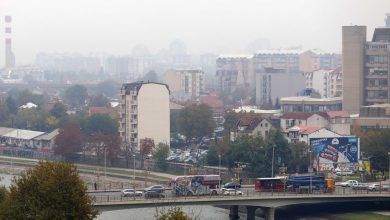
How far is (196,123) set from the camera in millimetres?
32812

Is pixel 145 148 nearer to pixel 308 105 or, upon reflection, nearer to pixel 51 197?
pixel 308 105

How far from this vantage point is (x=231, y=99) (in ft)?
172

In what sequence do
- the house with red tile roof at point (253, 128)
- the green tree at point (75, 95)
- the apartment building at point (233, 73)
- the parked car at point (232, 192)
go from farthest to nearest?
1. the apartment building at point (233, 73)
2. the green tree at point (75, 95)
3. the house with red tile roof at point (253, 128)
4. the parked car at point (232, 192)

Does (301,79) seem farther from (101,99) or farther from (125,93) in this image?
(125,93)

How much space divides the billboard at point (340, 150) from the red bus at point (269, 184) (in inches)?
186

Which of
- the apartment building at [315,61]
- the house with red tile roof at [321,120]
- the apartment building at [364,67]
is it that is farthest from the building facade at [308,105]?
the apartment building at [315,61]

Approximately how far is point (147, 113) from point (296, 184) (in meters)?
9.98

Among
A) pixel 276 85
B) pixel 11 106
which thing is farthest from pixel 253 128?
pixel 276 85

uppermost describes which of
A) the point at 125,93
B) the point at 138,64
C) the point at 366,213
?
the point at 138,64

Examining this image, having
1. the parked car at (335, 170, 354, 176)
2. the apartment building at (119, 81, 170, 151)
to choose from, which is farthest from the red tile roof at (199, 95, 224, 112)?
the parked car at (335, 170, 354, 176)

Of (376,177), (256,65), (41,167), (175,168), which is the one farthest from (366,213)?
(256,65)

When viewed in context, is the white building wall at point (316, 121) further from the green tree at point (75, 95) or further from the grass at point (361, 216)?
the green tree at point (75, 95)

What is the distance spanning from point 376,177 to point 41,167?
998 centimetres

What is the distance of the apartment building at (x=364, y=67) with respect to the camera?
31.9m
